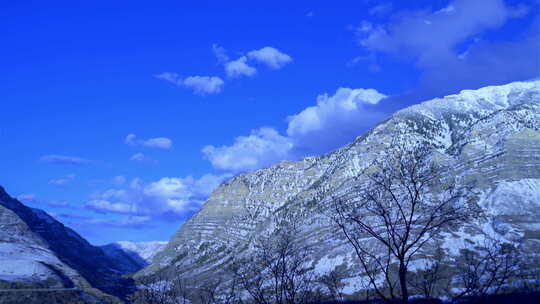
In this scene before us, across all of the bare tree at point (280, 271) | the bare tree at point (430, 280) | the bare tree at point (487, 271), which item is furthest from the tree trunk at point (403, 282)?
the bare tree at point (280, 271)

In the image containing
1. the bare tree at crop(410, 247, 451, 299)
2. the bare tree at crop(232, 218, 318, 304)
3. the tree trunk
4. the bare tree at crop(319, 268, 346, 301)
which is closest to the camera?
the tree trunk

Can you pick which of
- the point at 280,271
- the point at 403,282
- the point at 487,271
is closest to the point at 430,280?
the point at 487,271

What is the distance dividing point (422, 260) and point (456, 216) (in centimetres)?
17294

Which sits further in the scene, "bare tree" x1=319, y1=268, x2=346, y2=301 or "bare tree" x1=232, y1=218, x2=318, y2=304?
"bare tree" x1=319, y1=268, x2=346, y2=301

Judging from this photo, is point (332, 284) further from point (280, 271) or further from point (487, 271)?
point (487, 271)

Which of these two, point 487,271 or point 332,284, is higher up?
point 487,271

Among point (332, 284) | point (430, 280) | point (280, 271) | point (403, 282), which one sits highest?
point (280, 271)

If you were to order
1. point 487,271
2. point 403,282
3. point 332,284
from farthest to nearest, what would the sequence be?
point 332,284
point 487,271
point 403,282

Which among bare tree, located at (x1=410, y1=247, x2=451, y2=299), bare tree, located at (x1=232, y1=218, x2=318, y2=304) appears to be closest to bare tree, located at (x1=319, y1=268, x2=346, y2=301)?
bare tree, located at (x1=232, y1=218, x2=318, y2=304)

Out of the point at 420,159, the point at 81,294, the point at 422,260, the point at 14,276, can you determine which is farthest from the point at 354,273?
the point at 420,159

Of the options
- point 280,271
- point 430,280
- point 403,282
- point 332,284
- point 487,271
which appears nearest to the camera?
point 403,282

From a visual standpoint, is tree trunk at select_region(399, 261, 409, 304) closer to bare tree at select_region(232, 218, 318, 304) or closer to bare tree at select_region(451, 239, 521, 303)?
bare tree at select_region(451, 239, 521, 303)

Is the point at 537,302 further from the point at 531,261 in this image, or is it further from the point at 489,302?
the point at 531,261

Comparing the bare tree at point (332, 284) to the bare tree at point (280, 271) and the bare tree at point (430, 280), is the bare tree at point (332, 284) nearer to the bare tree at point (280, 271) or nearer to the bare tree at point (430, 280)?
the bare tree at point (280, 271)
